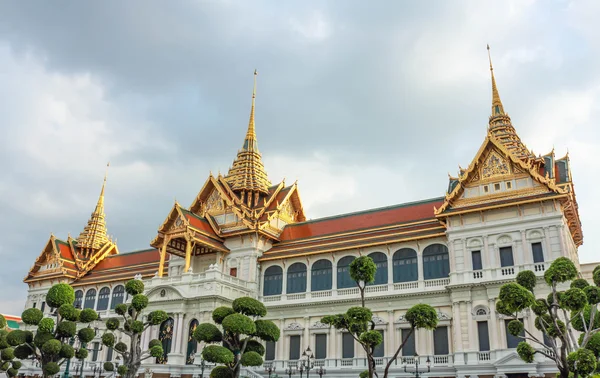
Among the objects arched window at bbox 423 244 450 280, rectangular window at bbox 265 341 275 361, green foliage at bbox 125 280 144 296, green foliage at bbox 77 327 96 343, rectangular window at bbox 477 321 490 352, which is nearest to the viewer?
green foliage at bbox 77 327 96 343

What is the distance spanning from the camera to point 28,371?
49344mm

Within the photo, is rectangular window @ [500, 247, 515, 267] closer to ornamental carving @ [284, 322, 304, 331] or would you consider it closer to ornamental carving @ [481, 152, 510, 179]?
ornamental carving @ [481, 152, 510, 179]

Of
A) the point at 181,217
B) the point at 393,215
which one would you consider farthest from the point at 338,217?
the point at 181,217

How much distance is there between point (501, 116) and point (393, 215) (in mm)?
11477

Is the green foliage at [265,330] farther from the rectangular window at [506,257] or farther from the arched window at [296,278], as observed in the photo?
the rectangular window at [506,257]

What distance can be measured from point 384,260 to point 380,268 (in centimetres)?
63

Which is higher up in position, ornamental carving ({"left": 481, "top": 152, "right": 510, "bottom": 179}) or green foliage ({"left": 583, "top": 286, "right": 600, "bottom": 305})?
ornamental carving ({"left": 481, "top": 152, "right": 510, "bottom": 179})

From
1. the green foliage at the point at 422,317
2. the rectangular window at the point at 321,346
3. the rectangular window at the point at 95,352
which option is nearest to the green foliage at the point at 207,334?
the green foliage at the point at 422,317

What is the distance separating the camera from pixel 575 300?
19.2m

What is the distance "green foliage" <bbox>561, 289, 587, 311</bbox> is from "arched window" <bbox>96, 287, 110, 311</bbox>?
141 ft

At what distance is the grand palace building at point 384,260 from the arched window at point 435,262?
2.7 inches

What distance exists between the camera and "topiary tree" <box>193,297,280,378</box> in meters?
25.4

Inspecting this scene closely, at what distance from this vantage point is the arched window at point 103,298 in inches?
2014

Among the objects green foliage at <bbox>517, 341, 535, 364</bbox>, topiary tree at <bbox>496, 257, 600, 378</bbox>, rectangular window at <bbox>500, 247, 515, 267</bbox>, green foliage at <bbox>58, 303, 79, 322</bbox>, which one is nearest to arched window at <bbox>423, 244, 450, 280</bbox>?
rectangular window at <bbox>500, 247, 515, 267</bbox>
